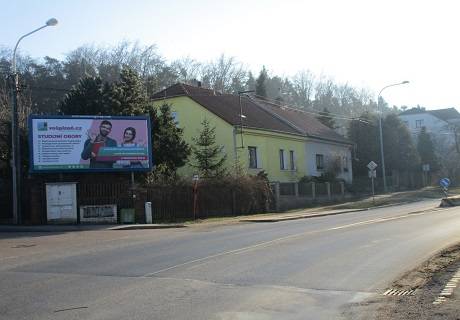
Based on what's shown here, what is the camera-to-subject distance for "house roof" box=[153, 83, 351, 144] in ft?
151

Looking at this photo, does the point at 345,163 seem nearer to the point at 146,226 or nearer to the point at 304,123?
the point at 304,123

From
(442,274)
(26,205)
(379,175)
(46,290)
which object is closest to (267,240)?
(442,274)

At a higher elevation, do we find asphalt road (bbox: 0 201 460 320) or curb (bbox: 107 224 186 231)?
curb (bbox: 107 224 186 231)

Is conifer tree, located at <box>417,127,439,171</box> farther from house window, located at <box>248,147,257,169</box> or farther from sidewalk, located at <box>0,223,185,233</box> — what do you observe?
sidewalk, located at <box>0,223,185,233</box>

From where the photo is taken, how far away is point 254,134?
45625mm

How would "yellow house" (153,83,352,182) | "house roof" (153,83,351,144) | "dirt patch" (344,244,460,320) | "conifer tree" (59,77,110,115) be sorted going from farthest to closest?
"house roof" (153,83,351,144) → "yellow house" (153,83,352,182) → "conifer tree" (59,77,110,115) → "dirt patch" (344,244,460,320)

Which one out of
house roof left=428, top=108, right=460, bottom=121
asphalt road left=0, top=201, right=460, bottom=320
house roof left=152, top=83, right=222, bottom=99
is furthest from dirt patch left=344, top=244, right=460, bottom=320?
house roof left=428, top=108, right=460, bottom=121

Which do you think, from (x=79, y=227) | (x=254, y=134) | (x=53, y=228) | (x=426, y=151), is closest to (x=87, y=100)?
(x=79, y=227)

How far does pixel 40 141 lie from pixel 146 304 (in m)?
21.7

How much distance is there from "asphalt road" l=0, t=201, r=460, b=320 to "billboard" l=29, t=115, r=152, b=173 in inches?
397

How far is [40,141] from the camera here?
93.6ft

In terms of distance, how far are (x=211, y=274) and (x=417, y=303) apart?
4336 mm

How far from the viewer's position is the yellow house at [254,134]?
44438mm

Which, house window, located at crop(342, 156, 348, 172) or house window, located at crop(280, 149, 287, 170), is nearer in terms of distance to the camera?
house window, located at crop(280, 149, 287, 170)
